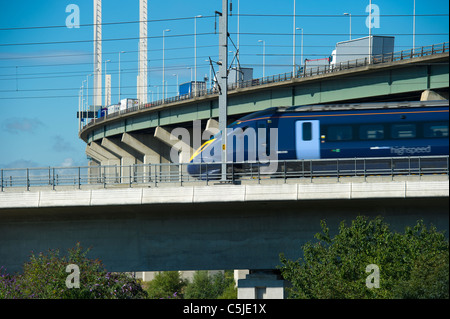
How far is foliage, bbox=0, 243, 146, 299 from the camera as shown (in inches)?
950

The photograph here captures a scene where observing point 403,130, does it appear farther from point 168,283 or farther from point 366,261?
point 168,283

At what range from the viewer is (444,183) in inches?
972

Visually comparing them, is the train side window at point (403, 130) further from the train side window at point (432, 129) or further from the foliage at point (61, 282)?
the foliage at point (61, 282)

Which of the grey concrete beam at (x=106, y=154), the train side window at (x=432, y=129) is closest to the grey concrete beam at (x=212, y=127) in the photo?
the train side window at (x=432, y=129)

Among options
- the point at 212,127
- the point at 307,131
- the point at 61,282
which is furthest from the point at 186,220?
the point at 212,127

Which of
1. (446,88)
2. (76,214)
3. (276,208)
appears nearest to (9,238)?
(76,214)

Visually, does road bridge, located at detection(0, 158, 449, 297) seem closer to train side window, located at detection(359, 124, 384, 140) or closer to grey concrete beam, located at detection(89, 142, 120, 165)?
train side window, located at detection(359, 124, 384, 140)

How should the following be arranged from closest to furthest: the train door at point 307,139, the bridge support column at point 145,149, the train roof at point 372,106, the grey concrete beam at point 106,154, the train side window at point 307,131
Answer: the train roof at point 372,106, the train door at point 307,139, the train side window at point 307,131, the bridge support column at point 145,149, the grey concrete beam at point 106,154

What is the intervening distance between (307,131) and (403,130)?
451 cm

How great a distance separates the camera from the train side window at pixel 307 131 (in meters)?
34.2

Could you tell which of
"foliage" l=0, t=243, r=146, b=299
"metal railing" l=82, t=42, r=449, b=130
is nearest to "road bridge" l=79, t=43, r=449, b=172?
"metal railing" l=82, t=42, r=449, b=130

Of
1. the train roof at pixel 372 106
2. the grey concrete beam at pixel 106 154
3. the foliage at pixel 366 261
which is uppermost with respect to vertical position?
the train roof at pixel 372 106

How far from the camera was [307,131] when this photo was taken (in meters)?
34.2

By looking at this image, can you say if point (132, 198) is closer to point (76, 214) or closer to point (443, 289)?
point (76, 214)
